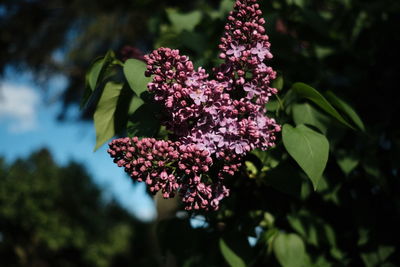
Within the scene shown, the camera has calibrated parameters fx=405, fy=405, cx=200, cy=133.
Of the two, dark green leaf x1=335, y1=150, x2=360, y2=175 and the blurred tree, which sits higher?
dark green leaf x1=335, y1=150, x2=360, y2=175

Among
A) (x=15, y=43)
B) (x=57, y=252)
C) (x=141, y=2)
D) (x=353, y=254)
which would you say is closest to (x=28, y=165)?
(x=57, y=252)

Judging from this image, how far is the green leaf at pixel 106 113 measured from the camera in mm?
1475

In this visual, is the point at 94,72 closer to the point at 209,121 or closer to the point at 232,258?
the point at 209,121

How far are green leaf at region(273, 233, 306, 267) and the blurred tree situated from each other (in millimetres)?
13292

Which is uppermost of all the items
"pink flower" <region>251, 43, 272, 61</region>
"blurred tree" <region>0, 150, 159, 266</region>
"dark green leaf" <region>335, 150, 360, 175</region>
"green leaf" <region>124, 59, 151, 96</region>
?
"pink flower" <region>251, 43, 272, 61</region>

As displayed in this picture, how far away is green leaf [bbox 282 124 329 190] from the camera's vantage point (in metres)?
1.19

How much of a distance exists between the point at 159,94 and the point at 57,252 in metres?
17.9

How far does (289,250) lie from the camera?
1.67 m

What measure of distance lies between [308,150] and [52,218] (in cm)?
1570

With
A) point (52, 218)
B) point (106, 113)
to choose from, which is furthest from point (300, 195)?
point (52, 218)

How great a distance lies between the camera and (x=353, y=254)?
193 cm

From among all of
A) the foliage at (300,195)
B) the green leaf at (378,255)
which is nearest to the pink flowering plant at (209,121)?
the foliage at (300,195)

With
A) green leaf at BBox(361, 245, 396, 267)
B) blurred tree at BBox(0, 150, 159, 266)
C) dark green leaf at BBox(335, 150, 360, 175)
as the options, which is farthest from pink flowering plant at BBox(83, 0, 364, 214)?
blurred tree at BBox(0, 150, 159, 266)

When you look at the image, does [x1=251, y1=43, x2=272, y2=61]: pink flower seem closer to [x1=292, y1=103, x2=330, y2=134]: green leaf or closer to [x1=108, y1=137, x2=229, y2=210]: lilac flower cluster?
[x1=108, y1=137, x2=229, y2=210]: lilac flower cluster
